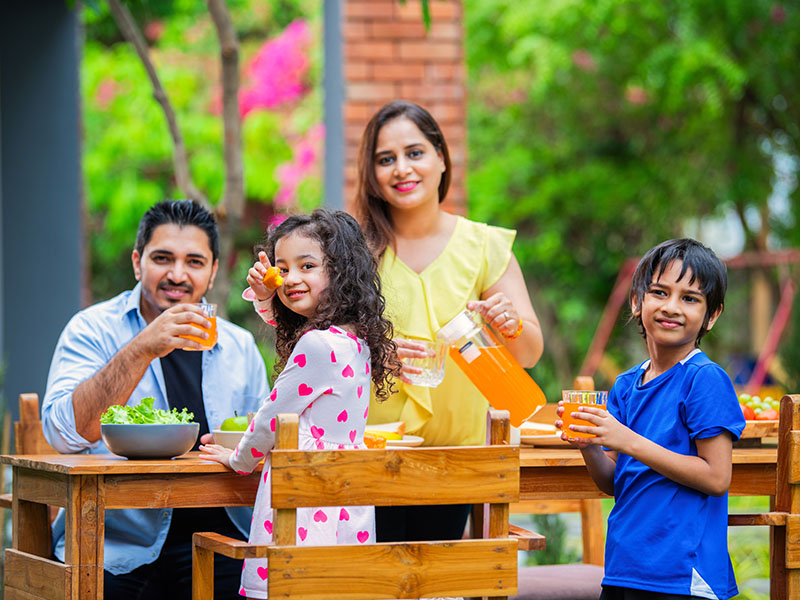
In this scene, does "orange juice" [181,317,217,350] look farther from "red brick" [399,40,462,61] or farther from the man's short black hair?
"red brick" [399,40,462,61]

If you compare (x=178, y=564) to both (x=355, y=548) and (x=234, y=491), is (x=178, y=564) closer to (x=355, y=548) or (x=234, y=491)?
(x=234, y=491)

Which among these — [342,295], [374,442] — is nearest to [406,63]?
[342,295]

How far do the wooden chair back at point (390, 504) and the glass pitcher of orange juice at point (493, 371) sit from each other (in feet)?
2.10

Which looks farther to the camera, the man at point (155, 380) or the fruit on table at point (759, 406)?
the fruit on table at point (759, 406)

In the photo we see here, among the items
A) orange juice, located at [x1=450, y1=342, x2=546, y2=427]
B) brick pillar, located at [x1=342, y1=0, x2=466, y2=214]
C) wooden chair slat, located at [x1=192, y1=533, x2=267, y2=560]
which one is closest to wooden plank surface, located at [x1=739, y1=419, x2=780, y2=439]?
orange juice, located at [x1=450, y1=342, x2=546, y2=427]

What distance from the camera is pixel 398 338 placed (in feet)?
9.95

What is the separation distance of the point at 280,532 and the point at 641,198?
9768 mm

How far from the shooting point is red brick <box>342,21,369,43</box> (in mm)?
6047

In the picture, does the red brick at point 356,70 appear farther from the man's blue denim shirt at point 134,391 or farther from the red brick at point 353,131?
the man's blue denim shirt at point 134,391

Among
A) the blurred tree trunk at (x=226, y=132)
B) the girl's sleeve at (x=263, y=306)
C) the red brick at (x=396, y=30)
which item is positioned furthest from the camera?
the red brick at (x=396, y=30)

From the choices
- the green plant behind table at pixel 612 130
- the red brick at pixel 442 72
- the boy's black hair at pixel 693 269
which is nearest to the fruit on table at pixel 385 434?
the boy's black hair at pixel 693 269

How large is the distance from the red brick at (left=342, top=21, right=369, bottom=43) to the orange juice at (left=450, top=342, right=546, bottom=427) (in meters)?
3.47

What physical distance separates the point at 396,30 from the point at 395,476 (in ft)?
14.1

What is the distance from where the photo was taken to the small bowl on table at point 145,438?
8.39 feet
